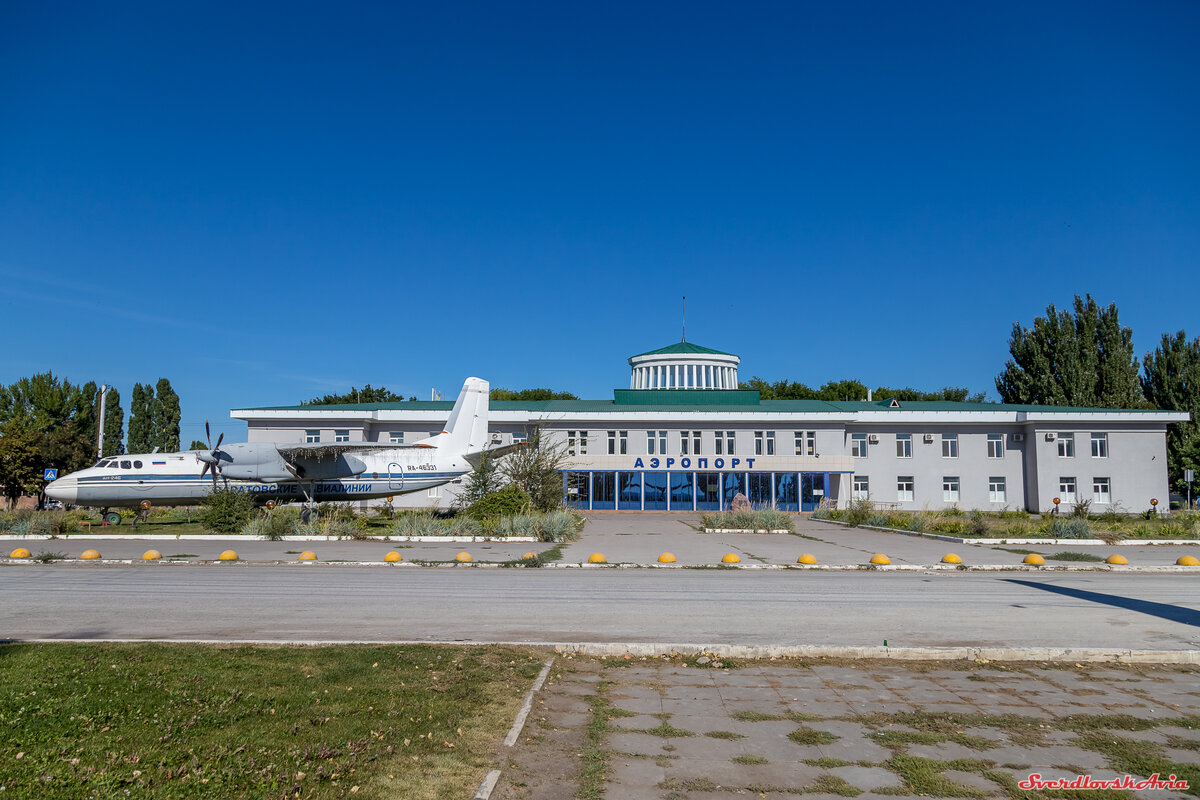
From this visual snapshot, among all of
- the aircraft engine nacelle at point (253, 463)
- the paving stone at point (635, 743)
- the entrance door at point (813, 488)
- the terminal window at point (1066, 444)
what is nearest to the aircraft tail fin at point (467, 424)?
the aircraft engine nacelle at point (253, 463)

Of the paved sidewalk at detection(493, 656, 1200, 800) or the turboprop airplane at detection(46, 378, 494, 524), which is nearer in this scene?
the paved sidewalk at detection(493, 656, 1200, 800)

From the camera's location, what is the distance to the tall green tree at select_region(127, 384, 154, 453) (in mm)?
68500

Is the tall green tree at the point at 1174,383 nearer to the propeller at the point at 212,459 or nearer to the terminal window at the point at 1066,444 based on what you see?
the terminal window at the point at 1066,444

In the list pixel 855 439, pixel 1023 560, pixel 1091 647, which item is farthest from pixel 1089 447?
pixel 1091 647

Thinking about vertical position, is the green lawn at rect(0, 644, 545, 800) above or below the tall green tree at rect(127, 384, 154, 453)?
below

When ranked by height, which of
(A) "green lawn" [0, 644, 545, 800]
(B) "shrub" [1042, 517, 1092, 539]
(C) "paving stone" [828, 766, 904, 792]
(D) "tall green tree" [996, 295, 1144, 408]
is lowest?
(B) "shrub" [1042, 517, 1092, 539]

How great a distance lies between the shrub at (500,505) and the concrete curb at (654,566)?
998 centimetres

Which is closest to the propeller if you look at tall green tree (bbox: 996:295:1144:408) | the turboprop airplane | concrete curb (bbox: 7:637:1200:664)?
the turboprop airplane

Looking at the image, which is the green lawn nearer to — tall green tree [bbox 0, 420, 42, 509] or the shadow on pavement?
the shadow on pavement

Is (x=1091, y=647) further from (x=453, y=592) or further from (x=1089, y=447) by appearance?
(x=1089, y=447)

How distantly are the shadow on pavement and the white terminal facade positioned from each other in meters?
32.8

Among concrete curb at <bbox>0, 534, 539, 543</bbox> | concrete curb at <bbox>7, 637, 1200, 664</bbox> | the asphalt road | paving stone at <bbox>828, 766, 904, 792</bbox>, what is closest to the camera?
paving stone at <bbox>828, 766, 904, 792</bbox>

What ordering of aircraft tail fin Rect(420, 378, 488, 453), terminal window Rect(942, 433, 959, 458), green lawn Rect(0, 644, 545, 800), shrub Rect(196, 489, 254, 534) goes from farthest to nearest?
1. terminal window Rect(942, 433, 959, 458)
2. aircraft tail fin Rect(420, 378, 488, 453)
3. shrub Rect(196, 489, 254, 534)
4. green lawn Rect(0, 644, 545, 800)

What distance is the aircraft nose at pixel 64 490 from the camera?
92.2 ft
